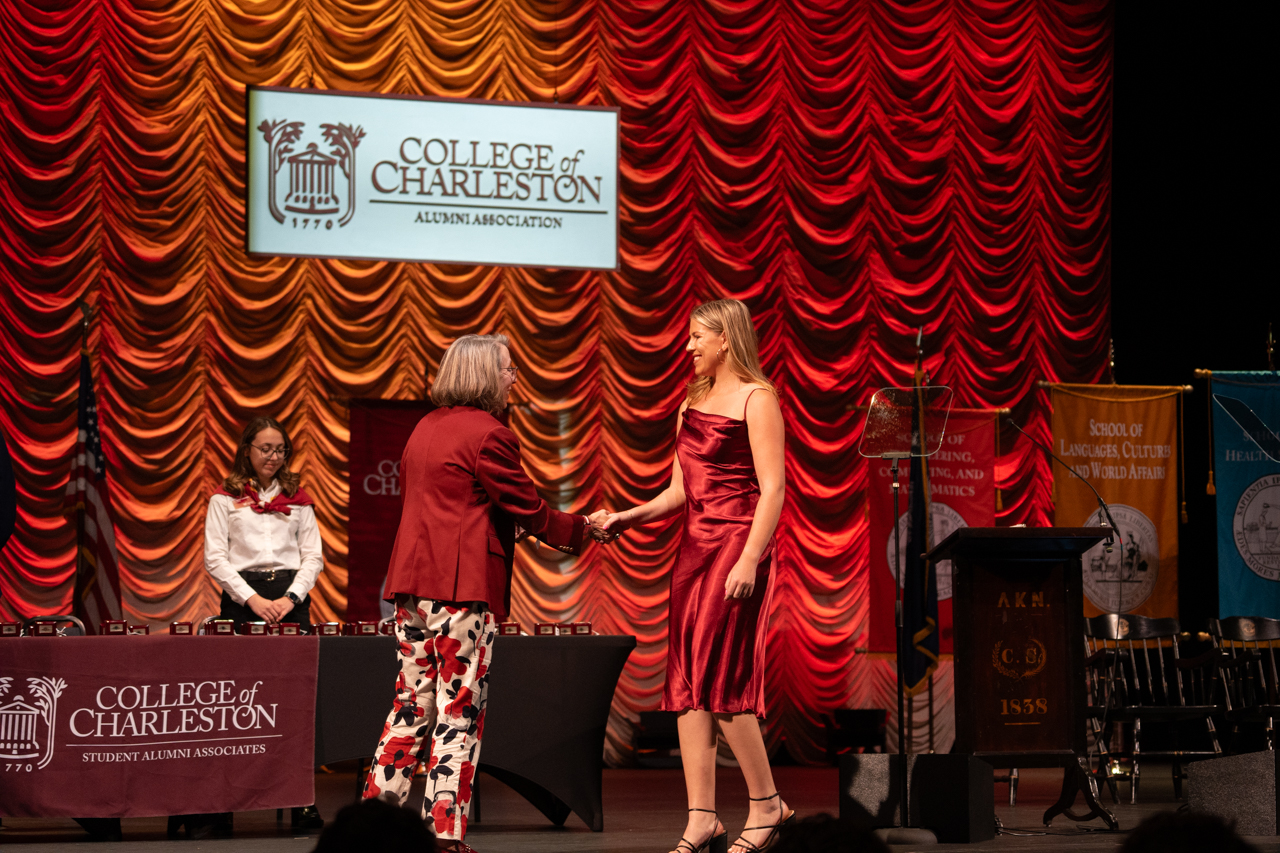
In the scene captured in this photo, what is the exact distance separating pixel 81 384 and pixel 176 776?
3261mm

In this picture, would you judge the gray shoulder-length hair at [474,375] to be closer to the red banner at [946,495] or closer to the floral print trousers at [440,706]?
the floral print trousers at [440,706]

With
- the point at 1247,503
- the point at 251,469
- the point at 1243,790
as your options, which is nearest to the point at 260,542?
the point at 251,469

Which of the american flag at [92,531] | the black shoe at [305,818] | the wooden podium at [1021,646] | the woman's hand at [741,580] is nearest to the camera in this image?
the woman's hand at [741,580]

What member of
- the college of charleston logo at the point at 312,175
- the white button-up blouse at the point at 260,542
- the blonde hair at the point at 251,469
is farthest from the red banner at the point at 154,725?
the college of charleston logo at the point at 312,175

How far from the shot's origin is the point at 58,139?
812 cm

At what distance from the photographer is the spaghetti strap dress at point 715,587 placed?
11.8 feet

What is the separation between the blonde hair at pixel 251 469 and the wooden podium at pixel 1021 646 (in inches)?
94.2

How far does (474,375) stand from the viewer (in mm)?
3545

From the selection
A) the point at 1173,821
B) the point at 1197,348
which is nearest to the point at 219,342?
the point at 1197,348

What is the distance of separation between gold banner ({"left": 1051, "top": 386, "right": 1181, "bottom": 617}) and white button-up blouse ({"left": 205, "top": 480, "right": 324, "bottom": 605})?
15.3ft

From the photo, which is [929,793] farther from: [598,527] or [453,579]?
[453,579]

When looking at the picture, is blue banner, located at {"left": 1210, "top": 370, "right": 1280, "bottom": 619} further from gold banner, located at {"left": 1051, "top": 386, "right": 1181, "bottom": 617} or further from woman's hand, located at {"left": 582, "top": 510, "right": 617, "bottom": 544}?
woman's hand, located at {"left": 582, "top": 510, "right": 617, "bottom": 544}

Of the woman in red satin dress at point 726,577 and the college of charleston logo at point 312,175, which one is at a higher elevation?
the college of charleston logo at point 312,175

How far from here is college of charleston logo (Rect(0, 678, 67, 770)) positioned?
13.5ft
